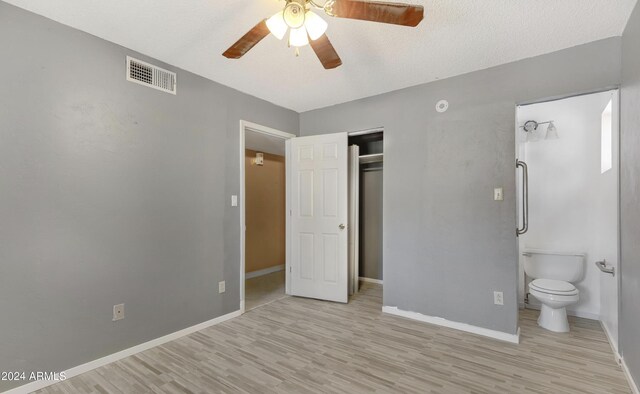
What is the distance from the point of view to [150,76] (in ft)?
8.30

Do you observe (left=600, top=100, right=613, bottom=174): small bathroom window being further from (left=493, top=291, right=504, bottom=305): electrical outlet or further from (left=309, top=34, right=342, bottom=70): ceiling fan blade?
(left=309, top=34, right=342, bottom=70): ceiling fan blade

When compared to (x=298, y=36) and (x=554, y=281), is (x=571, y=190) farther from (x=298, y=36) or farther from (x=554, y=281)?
(x=298, y=36)

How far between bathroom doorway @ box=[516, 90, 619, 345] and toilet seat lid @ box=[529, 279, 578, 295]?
11.3 inches

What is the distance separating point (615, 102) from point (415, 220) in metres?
1.86

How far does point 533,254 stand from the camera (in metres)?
3.25

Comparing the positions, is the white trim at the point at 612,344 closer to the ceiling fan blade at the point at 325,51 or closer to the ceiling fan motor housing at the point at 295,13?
the ceiling fan blade at the point at 325,51

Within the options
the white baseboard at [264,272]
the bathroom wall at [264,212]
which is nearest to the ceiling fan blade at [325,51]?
the bathroom wall at [264,212]

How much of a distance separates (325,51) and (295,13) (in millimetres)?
384

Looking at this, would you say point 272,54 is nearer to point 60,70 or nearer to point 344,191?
point 60,70

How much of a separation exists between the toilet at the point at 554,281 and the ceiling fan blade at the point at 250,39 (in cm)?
328

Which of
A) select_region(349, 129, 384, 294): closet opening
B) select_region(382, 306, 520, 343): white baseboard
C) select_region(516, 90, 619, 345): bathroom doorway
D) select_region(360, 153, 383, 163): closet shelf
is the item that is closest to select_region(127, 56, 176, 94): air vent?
select_region(349, 129, 384, 294): closet opening

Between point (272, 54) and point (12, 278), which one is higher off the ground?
point (272, 54)

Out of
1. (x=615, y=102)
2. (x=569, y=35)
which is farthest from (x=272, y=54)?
(x=615, y=102)

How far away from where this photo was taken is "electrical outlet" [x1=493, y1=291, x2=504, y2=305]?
2644 mm
